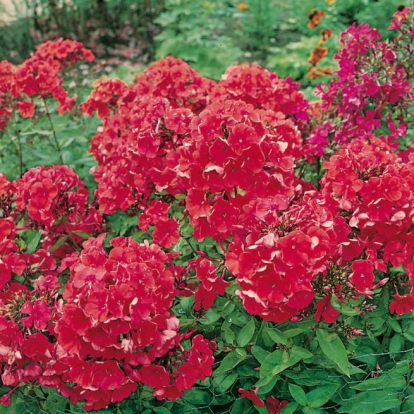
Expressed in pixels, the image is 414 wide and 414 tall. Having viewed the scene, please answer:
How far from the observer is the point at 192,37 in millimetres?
5516

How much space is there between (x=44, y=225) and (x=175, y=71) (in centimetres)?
88

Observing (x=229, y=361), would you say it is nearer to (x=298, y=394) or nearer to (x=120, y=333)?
(x=298, y=394)

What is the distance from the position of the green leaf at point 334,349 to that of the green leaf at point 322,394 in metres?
0.15

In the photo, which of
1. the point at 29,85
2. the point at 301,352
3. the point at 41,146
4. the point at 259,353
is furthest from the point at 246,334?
the point at 41,146

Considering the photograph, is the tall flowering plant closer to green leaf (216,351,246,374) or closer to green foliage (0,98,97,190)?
green leaf (216,351,246,374)

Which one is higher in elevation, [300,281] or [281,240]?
[281,240]

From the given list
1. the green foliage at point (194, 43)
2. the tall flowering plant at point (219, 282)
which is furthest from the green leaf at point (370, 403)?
the green foliage at point (194, 43)

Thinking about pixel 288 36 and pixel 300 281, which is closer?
pixel 300 281

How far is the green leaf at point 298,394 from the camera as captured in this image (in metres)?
1.89

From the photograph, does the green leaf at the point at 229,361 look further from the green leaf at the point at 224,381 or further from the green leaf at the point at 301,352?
the green leaf at the point at 301,352

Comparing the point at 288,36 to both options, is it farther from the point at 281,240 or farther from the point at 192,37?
the point at 281,240

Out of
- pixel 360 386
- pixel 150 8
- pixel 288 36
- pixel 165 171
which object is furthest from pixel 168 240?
pixel 150 8

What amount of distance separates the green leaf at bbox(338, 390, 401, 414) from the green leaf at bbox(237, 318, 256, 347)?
401mm

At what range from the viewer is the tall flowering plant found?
167cm
